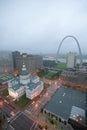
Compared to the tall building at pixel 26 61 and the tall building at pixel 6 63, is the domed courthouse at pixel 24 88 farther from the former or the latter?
the tall building at pixel 26 61

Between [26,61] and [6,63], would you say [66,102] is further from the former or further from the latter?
[6,63]

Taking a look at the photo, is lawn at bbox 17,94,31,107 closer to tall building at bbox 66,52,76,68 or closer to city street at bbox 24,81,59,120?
city street at bbox 24,81,59,120

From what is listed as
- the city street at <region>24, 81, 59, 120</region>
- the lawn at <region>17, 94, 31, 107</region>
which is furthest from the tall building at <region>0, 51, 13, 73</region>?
the city street at <region>24, 81, 59, 120</region>

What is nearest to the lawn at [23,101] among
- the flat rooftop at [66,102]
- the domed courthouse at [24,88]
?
the domed courthouse at [24,88]

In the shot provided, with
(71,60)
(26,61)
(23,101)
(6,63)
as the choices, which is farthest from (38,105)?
(71,60)

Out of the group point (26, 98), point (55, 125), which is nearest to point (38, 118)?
point (55, 125)

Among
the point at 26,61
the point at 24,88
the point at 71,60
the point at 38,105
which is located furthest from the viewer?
the point at 71,60

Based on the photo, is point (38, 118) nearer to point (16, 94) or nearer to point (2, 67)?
point (16, 94)

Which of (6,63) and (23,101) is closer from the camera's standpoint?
(23,101)
